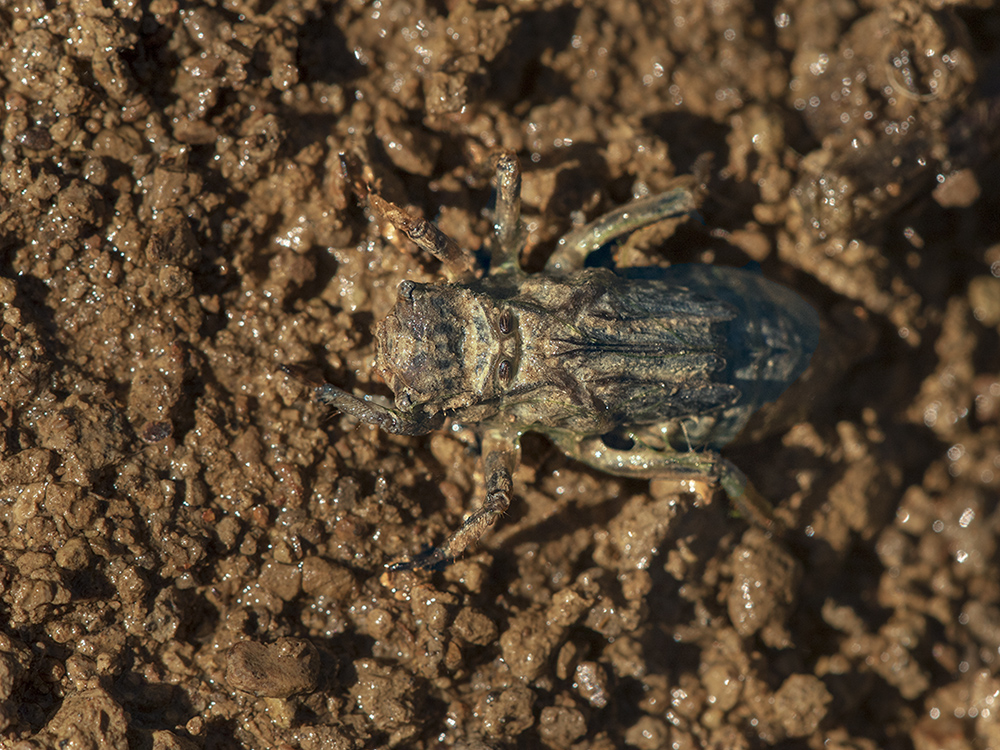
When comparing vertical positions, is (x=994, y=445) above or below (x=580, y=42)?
below

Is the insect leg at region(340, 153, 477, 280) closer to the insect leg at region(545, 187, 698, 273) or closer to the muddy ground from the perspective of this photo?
the muddy ground

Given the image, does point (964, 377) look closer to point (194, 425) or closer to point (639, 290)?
point (639, 290)

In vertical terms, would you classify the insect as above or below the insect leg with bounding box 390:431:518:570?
above

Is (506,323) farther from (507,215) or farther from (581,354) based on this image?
(507,215)

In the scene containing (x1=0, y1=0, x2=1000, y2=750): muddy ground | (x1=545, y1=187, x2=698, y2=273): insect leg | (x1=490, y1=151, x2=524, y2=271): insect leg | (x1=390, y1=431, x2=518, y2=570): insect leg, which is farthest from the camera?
(x1=545, y1=187, x2=698, y2=273): insect leg

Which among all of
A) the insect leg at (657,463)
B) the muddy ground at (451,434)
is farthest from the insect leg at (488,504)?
the insect leg at (657,463)

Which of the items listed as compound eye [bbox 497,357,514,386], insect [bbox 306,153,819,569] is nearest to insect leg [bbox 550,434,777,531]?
insect [bbox 306,153,819,569]

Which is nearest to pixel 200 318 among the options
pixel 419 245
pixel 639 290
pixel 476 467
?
pixel 419 245

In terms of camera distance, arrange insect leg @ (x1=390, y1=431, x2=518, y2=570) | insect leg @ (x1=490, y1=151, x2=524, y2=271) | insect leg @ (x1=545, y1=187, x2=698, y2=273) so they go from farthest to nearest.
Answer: insect leg @ (x1=545, y1=187, x2=698, y2=273) < insect leg @ (x1=490, y1=151, x2=524, y2=271) < insect leg @ (x1=390, y1=431, x2=518, y2=570)
